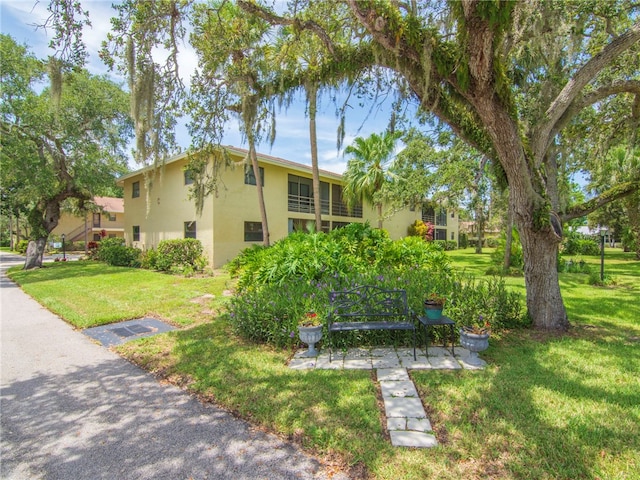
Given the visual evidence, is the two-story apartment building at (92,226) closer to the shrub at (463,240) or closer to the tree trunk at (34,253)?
the tree trunk at (34,253)

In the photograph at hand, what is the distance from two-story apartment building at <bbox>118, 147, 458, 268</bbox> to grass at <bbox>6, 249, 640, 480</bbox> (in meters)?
9.23

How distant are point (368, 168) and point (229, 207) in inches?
357

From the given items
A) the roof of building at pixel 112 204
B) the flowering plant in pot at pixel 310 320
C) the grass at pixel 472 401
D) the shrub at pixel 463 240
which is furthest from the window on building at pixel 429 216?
the roof of building at pixel 112 204

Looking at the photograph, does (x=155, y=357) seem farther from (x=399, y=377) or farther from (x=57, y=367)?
(x=399, y=377)

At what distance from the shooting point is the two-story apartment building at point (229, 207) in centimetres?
1460

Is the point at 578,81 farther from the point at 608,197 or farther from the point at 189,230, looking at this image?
the point at 189,230

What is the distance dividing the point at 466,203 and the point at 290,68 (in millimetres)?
10759

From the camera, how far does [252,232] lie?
641 inches

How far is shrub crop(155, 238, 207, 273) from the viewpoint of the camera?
1414cm

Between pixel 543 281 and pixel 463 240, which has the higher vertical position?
pixel 463 240

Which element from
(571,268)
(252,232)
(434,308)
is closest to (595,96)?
(434,308)

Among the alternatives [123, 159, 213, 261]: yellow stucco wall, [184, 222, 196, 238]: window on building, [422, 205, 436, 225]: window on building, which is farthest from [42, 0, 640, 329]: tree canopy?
[422, 205, 436, 225]: window on building

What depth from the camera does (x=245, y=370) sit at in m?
4.06

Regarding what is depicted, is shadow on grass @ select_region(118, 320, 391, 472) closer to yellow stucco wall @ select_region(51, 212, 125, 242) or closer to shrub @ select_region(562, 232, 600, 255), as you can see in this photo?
shrub @ select_region(562, 232, 600, 255)
